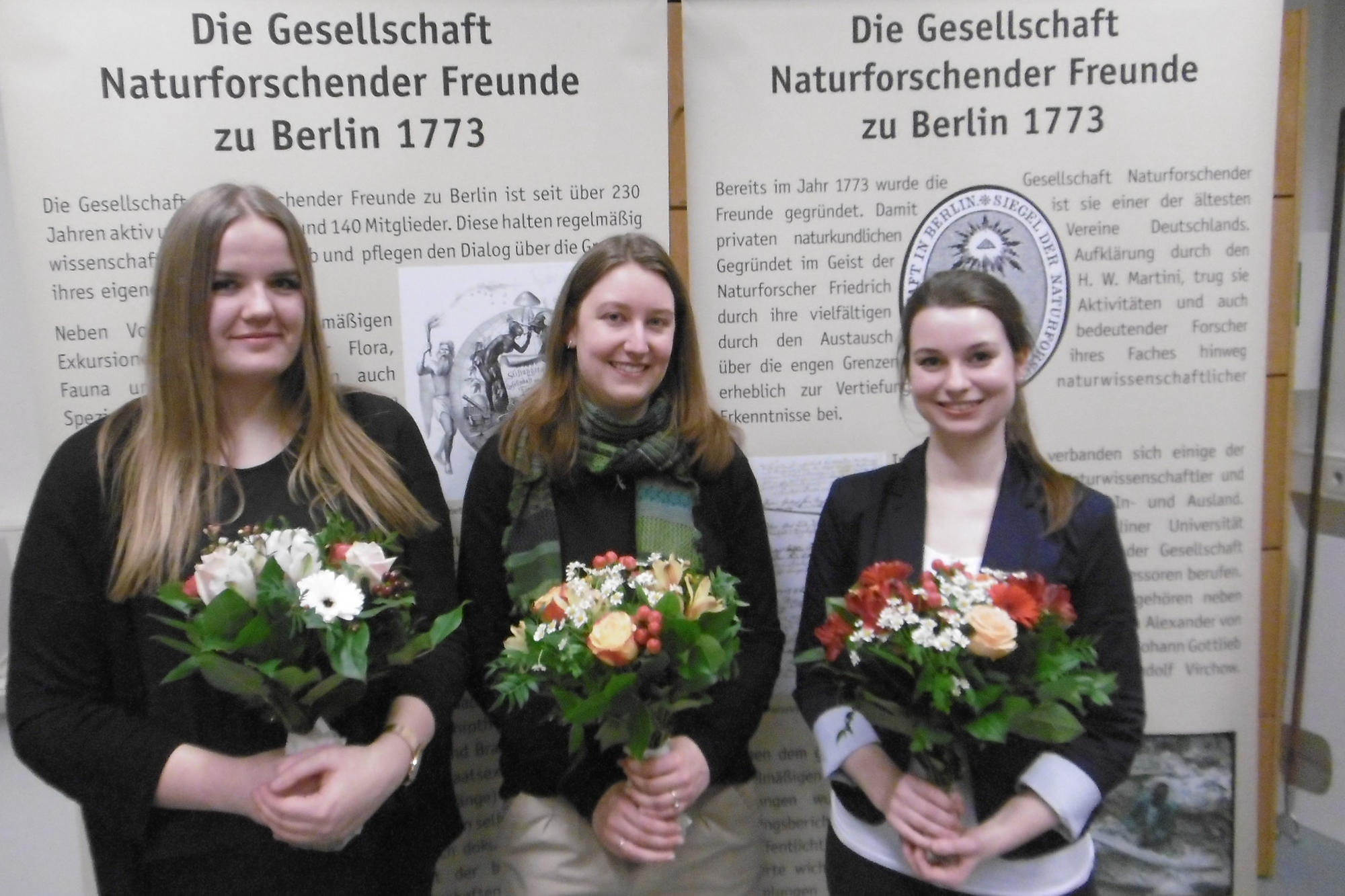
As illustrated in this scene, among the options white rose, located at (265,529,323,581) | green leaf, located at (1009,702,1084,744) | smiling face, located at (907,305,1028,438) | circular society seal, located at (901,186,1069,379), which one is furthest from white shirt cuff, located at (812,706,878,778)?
circular society seal, located at (901,186,1069,379)

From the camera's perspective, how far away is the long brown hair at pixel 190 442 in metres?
1.56

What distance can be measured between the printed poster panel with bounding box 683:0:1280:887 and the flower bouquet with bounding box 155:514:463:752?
1.09 metres

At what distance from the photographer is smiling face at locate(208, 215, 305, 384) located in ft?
5.26

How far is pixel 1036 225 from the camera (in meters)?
2.25

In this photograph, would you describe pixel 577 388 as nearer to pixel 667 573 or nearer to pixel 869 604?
pixel 667 573

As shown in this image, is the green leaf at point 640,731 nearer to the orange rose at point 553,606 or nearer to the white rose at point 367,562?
the orange rose at point 553,606

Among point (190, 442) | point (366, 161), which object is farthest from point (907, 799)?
point (366, 161)

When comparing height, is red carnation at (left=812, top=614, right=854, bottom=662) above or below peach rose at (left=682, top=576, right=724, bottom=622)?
below

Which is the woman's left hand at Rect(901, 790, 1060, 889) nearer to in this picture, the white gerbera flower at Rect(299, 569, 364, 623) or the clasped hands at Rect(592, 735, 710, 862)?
the clasped hands at Rect(592, 735, 710, 862)

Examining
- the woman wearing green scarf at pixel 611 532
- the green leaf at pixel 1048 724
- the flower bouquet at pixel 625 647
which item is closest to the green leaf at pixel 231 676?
the flower bouquet at pixel 625 647

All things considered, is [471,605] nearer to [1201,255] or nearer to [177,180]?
[177,180]

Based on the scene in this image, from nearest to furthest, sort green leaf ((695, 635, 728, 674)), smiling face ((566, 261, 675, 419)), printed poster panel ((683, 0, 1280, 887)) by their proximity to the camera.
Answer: green leaf ((695, 635, 728, 674)), smiling face ((566, 261, 675, 419)), printed poster panel ((683, 0, 1280, 887))

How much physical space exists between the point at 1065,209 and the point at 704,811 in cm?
167

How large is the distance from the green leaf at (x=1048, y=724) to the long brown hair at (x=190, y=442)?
3.60ft
